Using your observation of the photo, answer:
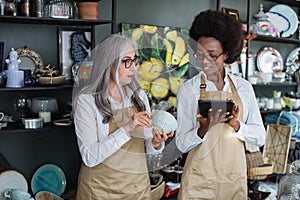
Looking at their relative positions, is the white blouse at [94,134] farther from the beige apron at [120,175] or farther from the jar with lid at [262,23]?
Answer: the jar with lid at [262,23]

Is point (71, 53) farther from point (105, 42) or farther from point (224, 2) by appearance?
point (224, 2)

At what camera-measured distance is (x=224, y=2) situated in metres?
2.96

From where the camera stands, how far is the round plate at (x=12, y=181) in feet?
6.22

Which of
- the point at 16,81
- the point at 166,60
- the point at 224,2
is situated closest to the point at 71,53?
the point at 16,81

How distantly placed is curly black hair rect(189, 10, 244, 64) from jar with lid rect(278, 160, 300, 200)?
53cm

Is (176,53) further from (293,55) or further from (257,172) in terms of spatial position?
(293,55)

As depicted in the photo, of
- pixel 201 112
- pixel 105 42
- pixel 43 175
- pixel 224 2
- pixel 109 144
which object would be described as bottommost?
pixel 43 175

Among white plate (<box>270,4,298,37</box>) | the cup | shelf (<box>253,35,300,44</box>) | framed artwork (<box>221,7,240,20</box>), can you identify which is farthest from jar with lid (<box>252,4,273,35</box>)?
the cup

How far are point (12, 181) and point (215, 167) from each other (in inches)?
41.0

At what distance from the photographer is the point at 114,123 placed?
1.45m

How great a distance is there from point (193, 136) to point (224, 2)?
1.75 m

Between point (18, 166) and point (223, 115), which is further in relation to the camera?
point (18, 166)

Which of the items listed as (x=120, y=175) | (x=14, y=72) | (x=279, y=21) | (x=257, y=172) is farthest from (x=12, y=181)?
(x=279, y=21)

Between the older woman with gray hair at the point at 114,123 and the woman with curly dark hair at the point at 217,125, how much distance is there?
Result: 17 centimetres
